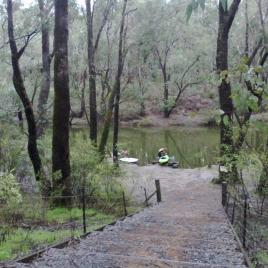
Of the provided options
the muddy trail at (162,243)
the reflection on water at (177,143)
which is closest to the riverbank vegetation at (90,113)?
the reflection on water at (177,143)

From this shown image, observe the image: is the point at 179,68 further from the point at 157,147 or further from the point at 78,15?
the point at 78,15

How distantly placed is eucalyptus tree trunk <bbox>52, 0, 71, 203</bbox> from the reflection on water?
1204 cm

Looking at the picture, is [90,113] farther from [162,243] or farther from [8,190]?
[162,243]

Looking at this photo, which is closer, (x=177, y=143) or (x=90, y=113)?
(x=90, y=113)

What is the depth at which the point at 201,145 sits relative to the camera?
121ft

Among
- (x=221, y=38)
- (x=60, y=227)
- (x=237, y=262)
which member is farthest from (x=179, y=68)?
(x=237, y=262)

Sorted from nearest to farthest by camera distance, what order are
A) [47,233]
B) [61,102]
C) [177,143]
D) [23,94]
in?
[47,233]
[61,102]
[23,94]
[177,143]

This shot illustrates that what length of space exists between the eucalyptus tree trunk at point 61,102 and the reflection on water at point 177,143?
12043 millimetres

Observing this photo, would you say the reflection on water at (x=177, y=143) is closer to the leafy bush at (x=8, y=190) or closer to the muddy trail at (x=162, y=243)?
the muddy trail at (x=162, y=243)

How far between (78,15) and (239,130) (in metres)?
13.3

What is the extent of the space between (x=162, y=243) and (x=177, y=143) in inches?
1249

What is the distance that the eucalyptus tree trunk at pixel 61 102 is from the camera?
39.3 feet

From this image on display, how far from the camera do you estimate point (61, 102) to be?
1230 cm

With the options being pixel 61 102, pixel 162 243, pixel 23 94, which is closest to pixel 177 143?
pixel 23 94
